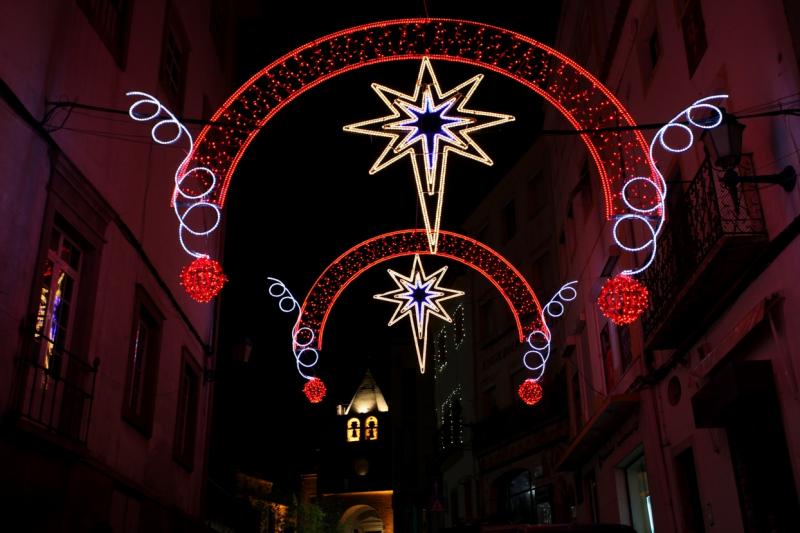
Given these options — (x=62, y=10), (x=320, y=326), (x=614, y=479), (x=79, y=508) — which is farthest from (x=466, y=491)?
(x=62, y=10)

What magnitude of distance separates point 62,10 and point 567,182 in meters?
17.0

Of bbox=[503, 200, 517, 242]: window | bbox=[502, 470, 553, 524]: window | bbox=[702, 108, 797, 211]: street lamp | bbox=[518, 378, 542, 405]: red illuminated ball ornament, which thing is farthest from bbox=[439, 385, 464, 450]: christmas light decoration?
bbox=[702, 108, 797, 211]: street lamp

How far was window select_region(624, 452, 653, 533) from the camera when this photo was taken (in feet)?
59.4

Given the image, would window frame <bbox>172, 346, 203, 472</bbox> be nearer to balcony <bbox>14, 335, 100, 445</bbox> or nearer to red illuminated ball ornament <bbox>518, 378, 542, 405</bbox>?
balcony <bbox>14, 335, 100, 445</bbox>

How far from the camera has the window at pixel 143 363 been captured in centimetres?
1280

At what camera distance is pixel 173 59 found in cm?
1577

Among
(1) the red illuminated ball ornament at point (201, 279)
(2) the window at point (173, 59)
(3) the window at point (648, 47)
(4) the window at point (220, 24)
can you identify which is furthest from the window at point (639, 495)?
(4) the window at point (220, 24)

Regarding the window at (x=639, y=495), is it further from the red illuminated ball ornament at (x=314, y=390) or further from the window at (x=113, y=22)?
the window at (x=113, y=22)

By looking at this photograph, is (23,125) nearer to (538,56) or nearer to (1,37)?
(1,37)

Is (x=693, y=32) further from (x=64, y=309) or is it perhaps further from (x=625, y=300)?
(x=64, y=309)

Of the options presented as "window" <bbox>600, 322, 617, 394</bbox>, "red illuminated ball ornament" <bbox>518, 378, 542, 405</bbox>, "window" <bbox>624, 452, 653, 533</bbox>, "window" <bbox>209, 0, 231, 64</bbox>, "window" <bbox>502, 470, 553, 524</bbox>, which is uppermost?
"window" <bbox>209, 0, 231, 64</bbox>

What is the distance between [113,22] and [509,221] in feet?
72.9

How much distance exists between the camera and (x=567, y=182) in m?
24.3

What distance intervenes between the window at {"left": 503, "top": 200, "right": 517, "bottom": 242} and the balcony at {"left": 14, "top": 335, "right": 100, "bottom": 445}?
22.8 metres
